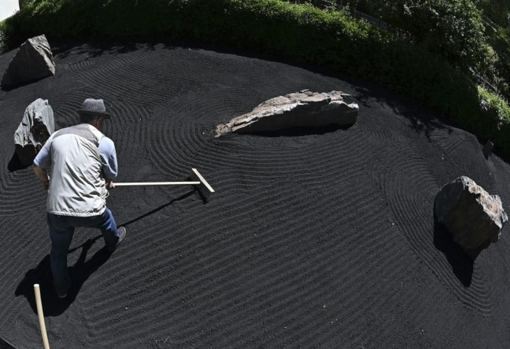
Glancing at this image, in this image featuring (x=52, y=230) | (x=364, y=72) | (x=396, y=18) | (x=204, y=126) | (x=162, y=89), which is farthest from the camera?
(x=396, y=18)

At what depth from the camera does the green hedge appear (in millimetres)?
11797

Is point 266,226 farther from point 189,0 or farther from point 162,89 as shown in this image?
point 189,0

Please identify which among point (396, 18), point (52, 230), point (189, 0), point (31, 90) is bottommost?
point (31, 90)

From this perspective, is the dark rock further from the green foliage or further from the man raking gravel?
the man raking gravel

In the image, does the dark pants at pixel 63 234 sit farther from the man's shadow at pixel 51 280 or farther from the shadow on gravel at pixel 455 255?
the shadow on gravel at pixel 455 255

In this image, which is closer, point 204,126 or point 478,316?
Result: point 478,316

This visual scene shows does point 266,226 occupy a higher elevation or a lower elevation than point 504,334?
higher

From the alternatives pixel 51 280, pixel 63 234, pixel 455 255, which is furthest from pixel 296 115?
pixel 51 280

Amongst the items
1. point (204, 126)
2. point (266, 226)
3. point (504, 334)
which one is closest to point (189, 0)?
point (204, 126)

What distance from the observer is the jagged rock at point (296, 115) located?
8266 mm

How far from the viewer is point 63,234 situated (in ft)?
16.9

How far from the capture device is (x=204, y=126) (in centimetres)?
842

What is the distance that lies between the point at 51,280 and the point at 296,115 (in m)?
5.26

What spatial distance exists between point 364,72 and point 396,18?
7.89 feet
